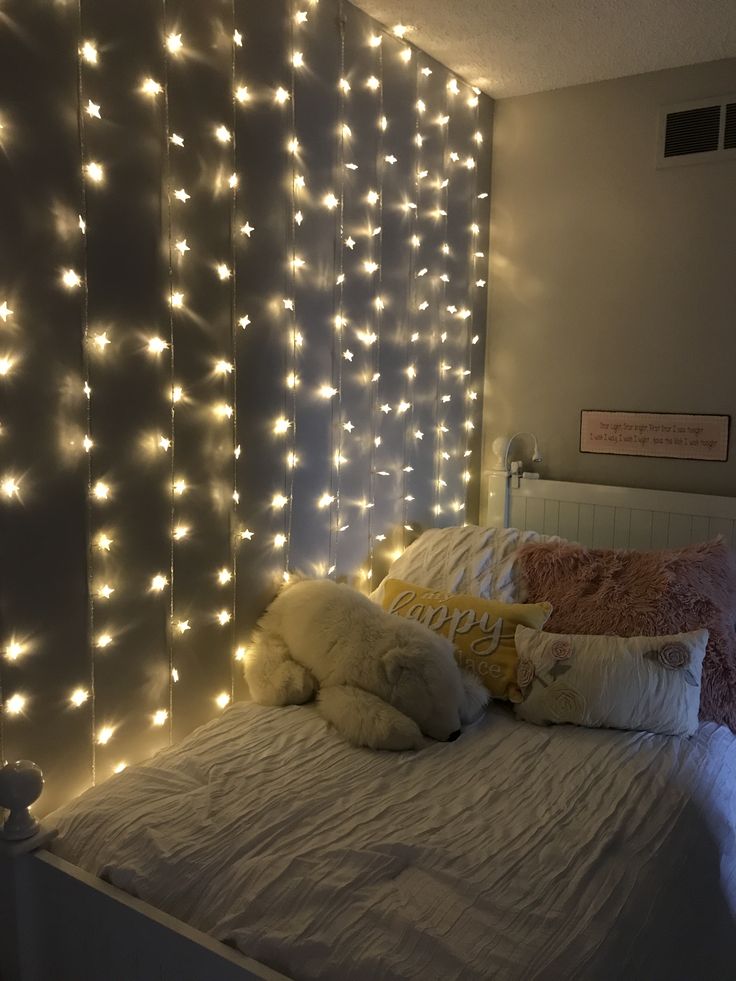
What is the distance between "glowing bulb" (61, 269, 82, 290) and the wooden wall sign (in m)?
2.03

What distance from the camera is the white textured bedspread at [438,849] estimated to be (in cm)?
129

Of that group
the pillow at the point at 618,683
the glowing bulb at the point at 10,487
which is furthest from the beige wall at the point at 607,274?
the glowing bulb at the point at 10,487

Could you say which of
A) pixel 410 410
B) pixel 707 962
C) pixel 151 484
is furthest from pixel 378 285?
pixel 707 962

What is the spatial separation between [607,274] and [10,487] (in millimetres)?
2281

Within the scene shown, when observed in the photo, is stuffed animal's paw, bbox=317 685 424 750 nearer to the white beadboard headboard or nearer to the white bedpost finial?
the white bedpost finial

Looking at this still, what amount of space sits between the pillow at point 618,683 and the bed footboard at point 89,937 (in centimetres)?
111

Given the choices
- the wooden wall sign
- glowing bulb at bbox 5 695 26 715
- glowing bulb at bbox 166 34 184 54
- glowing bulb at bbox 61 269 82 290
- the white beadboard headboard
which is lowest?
glowing bulb at bbox 5 695 26 715

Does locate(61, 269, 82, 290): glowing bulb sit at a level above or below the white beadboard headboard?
above

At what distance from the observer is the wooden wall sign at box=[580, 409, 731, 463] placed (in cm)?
289

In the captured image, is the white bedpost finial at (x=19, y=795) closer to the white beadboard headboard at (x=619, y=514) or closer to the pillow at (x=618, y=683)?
the pillow at (x=618, y=683)

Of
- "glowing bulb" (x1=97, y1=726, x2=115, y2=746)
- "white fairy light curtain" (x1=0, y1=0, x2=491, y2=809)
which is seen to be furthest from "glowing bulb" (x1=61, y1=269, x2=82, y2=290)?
"glowing bulb" (x1=97, y1=726, x2=115, y2=746)

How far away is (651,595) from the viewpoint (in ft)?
7.65

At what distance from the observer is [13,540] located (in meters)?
1.66

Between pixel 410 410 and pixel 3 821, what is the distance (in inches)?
72.6
